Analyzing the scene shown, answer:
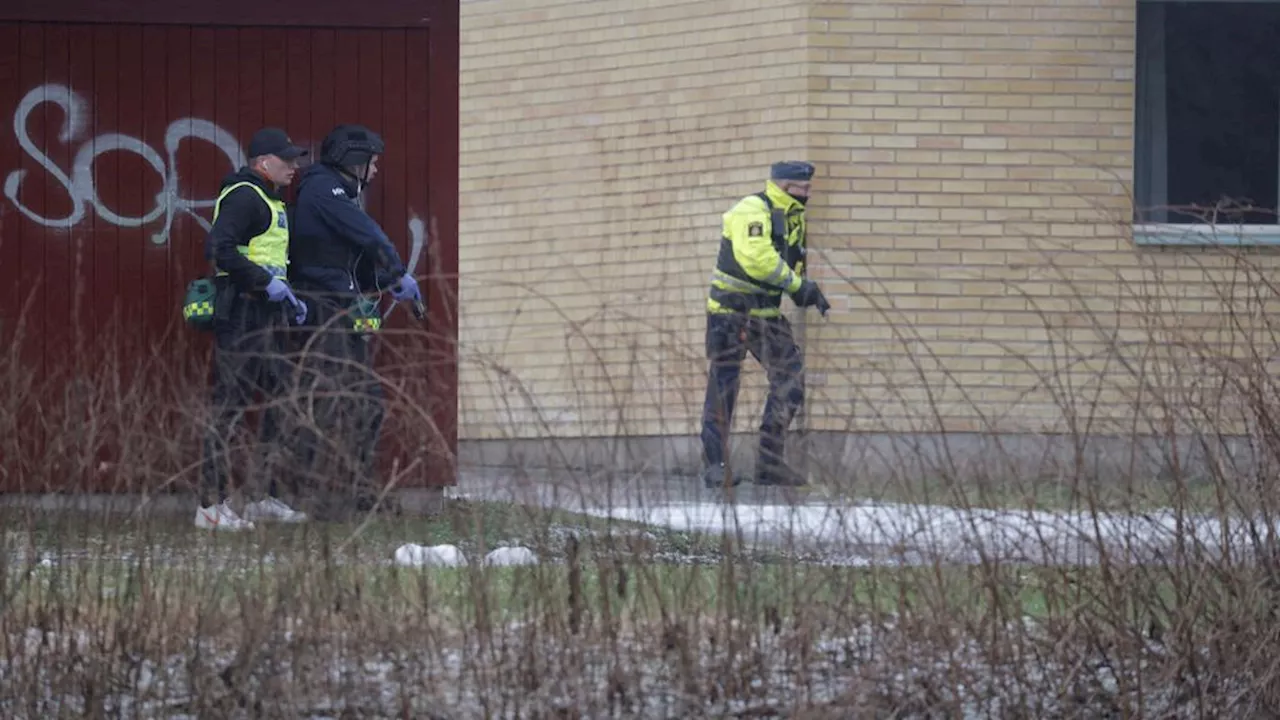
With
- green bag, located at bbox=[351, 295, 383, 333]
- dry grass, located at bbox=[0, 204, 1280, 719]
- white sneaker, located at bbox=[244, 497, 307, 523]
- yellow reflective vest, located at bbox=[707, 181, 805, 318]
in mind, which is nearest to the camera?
dry grass, located at bbox=[0, 204, 1280, 719]

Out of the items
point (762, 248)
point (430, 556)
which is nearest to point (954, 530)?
point (430, 556)

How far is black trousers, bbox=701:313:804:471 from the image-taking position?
6.43m

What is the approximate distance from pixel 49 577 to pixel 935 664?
240 cm

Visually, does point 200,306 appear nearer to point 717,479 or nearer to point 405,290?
→ point 405,290

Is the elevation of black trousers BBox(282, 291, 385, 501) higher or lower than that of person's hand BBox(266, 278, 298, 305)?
lower

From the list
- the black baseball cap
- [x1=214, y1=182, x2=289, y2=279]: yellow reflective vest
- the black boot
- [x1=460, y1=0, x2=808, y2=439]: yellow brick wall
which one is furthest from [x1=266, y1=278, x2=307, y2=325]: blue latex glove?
the black boot

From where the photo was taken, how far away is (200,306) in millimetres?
10023

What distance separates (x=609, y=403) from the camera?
6.09m

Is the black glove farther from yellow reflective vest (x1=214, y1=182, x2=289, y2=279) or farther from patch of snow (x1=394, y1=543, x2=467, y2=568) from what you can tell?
patch of snow (x1=394, y1=543, x2=467, y2=568)

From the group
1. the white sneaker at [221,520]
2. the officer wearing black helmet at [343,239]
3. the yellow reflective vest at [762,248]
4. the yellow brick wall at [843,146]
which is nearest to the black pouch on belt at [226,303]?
the officer wearing black helmet at [343,239]

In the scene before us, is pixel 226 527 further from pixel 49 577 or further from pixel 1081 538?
pixel 1081 538

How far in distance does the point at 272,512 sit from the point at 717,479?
122cm

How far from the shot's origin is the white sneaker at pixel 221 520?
244 inches

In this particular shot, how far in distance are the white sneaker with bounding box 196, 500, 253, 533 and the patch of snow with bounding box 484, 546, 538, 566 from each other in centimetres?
66
